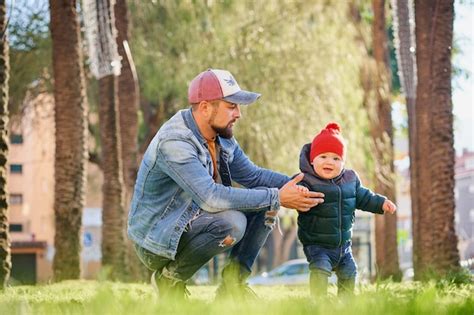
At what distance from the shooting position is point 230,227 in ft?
19.9

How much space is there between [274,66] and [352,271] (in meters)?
16.0

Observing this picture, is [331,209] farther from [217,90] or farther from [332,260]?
[217,90]

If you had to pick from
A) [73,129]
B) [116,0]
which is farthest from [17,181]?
[73,129]

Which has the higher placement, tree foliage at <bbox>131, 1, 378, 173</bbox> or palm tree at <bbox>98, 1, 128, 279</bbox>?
tree foliage at <bbox>131, 1, 378, 173</bbox>

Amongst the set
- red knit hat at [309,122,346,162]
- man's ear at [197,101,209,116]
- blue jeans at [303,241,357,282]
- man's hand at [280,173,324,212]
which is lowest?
blue jeans at [303,241,357,282]

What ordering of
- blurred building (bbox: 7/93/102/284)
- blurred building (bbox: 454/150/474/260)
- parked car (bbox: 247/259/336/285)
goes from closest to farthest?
parked car (bbox: 247/259/336/285) < blurred building (bbox: 7/93/102/284) < blurred building (bbox: 454/150/474/260)

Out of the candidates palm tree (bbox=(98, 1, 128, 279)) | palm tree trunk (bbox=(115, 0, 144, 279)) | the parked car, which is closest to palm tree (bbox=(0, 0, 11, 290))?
palm tree (bbox=(98, 1, 128, 279))

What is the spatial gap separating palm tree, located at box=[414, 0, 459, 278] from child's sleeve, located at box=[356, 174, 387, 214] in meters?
5.30

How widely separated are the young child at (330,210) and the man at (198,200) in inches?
7.3

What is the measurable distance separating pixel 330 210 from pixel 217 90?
1103 mm

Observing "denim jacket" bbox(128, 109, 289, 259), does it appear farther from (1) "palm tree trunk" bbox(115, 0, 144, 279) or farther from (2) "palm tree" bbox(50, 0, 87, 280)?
(1) "palm tree trunk" bbox(115, 0, 144, 279)

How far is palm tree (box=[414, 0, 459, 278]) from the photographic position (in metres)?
11.9

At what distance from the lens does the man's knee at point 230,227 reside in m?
6.07

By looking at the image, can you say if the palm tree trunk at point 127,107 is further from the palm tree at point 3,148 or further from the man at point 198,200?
the man at point 198,200
